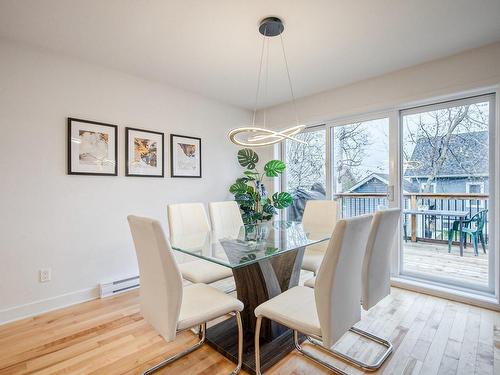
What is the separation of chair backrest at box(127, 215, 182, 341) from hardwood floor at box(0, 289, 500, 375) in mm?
536

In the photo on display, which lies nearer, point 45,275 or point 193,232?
point 45,275

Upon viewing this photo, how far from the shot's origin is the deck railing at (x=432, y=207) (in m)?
2.82

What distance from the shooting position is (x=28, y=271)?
2.45 meters

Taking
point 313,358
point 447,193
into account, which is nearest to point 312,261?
point 313,358

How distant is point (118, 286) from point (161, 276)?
197 cm

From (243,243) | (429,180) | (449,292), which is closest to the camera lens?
(243,243)

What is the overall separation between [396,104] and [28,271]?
4201 mm

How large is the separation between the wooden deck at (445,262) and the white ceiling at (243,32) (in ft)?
6.98

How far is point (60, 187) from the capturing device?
2.63m

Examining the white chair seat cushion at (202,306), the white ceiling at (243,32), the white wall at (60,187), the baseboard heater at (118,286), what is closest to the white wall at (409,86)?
the white ceiling at (243,32)

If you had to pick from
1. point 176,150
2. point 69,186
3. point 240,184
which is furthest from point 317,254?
point 69,186

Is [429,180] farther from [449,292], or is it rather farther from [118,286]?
[118,286]

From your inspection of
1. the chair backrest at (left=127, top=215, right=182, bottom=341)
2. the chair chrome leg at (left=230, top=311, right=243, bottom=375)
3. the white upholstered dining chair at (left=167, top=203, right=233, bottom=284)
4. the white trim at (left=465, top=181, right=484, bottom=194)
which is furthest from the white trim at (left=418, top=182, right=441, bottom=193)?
the chair backrest at (left=127, top=215, right=182, bottom=341)

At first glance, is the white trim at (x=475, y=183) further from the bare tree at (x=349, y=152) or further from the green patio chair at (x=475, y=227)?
the bare tree at (x=349, y=152)
